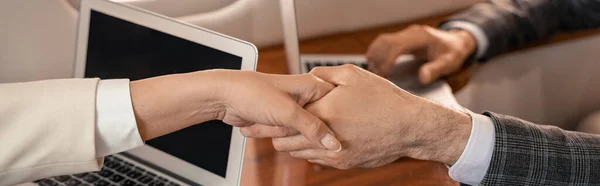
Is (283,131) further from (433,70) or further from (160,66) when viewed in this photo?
(433,70)

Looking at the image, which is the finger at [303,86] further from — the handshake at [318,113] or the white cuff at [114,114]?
the white cuff at [114,114]

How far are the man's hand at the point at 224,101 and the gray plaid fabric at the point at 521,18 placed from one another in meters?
0.58

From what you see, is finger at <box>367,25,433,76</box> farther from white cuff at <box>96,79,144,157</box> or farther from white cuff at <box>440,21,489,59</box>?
white cuff at <box>96,79,144,157</box>

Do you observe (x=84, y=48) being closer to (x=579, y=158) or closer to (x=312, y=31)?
(x=312, y=31)

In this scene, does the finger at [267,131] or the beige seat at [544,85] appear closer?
the finger at [267,131]

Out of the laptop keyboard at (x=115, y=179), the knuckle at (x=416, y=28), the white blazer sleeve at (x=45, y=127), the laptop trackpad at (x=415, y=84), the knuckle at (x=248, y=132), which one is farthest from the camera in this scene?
the knuckle at (x=416, y=28)

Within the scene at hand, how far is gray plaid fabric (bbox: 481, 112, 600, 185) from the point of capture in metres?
0.75

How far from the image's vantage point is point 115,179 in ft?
2.80

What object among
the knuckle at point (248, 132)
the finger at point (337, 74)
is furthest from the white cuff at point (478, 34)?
the knuckle at point (248, 132)

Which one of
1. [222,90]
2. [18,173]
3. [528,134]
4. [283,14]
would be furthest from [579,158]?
[18,173]

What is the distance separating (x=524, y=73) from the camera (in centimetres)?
125

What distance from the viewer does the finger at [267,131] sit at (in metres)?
0.71

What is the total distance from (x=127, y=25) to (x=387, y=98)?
1.27 feet

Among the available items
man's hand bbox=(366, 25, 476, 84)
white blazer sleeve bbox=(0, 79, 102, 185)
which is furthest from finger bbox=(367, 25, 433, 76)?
white blazer sleeve bbox=(0, 79, 102, 185)
